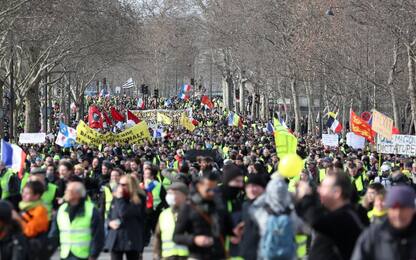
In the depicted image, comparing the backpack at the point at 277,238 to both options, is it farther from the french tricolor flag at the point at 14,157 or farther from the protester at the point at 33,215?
the french tricolor flag at the point at 14,157

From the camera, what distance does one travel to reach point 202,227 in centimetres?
894

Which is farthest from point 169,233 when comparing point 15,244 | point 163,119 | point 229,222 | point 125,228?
point 163,119

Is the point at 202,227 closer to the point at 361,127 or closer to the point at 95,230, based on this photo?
the point at 95,230

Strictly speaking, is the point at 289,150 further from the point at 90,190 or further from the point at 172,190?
the point at 172,190

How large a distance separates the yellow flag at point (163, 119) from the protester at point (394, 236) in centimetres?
4777

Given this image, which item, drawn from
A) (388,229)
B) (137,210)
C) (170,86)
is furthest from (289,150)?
(170,86)

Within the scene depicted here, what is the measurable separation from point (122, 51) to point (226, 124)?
8.02 metres

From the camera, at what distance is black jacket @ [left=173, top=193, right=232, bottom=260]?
892 cm

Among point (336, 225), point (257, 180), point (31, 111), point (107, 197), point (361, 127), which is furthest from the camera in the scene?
point (31, 111)

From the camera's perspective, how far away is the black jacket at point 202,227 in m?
8.92

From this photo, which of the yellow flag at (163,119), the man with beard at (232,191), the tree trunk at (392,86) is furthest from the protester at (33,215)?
the yellow flag at (163,119)

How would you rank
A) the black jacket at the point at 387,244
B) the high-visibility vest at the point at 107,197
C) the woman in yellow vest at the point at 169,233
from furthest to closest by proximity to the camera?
the high-visibility vest at the point at 107,197 → the woman in yellow vest at the point at 169,233 → the black jacket at the point at 387,244

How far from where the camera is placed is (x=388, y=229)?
733 cm

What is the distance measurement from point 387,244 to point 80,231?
4.17 metres
